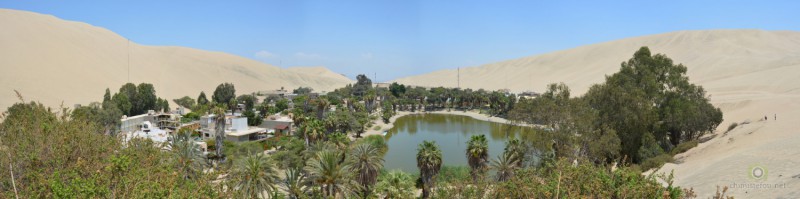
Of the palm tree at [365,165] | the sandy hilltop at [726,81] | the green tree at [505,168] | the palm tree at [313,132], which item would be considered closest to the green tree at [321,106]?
the palm tree at [313,132]

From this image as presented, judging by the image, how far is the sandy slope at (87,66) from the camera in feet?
Result: 212

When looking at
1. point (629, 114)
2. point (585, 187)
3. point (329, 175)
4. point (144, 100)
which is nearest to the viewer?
point (585, 187)

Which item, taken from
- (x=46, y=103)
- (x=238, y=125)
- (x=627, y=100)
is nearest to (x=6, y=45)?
(x=46, y=103)

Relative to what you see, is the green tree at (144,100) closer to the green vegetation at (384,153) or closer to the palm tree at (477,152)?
the green vegetation at (384,153)

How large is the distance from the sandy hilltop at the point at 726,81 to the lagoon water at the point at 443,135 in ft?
35.2

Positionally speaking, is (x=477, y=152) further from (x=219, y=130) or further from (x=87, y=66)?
(x=87, y=66)

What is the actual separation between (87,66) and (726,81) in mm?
103425

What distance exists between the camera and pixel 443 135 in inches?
2005

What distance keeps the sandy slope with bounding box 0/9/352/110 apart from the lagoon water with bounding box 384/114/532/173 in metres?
43.8

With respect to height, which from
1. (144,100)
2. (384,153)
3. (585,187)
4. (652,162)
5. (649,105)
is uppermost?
(144,100)

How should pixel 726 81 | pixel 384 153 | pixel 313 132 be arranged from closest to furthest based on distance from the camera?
pixel 313 132
pixel 384 153
pixel 726 81

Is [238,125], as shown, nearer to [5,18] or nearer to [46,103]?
[46,103]

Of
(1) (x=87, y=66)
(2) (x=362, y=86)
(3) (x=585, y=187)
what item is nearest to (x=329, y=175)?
(3) (x=585, y=187)

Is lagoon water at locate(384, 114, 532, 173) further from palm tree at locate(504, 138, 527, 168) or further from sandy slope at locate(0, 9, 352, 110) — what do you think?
sandy slope at locate(0, 9, 352, 110)
